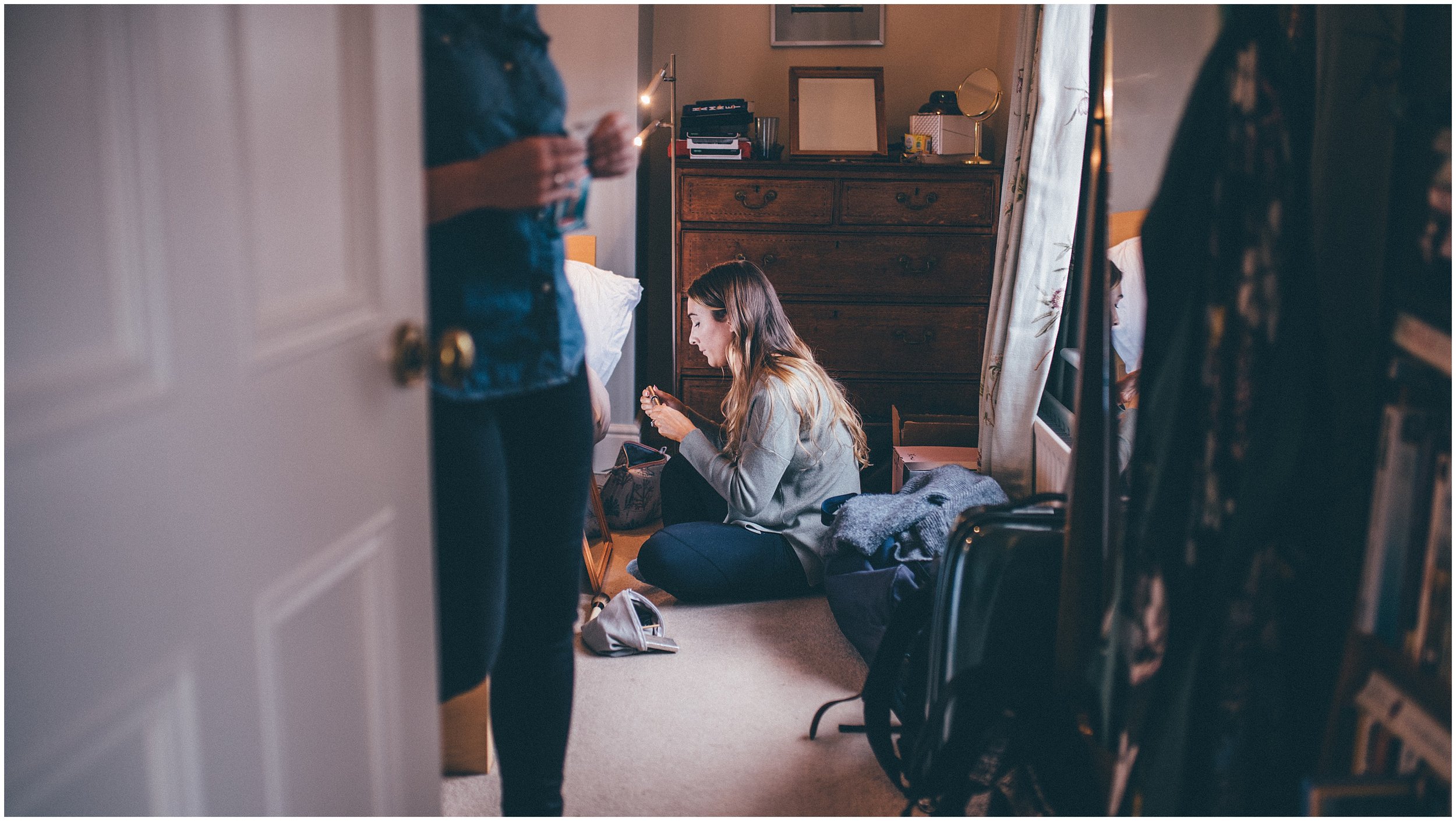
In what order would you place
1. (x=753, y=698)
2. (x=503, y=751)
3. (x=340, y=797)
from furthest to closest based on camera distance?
1. (x=753, y=698)
2. (x=503, y=751)
3. (x=340, y=797)

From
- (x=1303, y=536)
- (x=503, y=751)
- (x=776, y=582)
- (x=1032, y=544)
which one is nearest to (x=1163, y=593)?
(x=1303, y=536)

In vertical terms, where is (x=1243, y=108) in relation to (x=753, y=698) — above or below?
above

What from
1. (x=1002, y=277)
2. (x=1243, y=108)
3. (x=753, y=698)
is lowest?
(x=753, y=698)

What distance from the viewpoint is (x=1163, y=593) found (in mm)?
1044

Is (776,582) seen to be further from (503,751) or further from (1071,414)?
(503,751)

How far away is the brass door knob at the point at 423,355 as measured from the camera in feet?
2.70

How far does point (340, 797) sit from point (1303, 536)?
0.95 meters

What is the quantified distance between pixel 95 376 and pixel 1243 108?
978 mm

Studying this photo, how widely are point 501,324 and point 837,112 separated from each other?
2745mm

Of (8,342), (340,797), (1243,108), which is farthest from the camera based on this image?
(1243,108)

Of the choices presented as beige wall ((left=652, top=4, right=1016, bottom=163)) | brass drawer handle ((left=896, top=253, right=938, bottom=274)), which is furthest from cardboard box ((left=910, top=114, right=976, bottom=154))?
brass drawer handle ((left=896, top=253, right=938, bottom=274))

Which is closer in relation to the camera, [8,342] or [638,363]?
[8,342]

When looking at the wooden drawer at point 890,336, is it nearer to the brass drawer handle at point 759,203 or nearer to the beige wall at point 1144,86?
the brass drawer handle at point 759,203

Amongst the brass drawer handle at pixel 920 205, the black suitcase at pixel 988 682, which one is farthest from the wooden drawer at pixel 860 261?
the black suitcase at pixel 988 682
